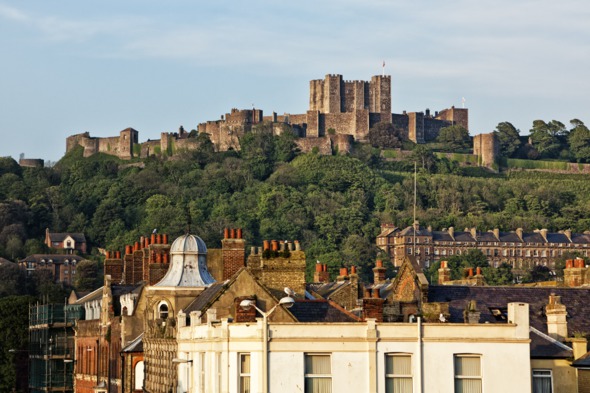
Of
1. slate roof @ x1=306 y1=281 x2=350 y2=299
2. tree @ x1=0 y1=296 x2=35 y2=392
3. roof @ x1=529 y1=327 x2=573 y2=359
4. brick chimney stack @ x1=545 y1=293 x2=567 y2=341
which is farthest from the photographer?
tree @ x1=0 y1=296 x2=35 y2=392

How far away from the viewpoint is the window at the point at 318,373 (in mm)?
29297

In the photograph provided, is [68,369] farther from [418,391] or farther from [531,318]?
[418,391]

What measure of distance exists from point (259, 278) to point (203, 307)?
2822 mm

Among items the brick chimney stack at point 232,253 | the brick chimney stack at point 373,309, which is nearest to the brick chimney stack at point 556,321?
the brick chimney stack at point 373,309

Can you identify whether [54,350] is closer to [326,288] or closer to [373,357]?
[326,288]

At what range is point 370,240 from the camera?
197 meters

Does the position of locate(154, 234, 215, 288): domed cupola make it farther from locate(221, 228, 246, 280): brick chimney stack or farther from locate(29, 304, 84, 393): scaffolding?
locate(29, 304, 84, 393): scaffolding

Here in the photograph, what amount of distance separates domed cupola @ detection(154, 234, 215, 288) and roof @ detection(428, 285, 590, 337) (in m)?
6.03

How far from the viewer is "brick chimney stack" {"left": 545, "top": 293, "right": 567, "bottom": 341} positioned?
36138 mm

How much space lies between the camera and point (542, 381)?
1280 inches

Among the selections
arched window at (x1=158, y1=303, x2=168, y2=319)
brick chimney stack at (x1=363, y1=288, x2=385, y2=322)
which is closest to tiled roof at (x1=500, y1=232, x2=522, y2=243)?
arched window at (x1=158, y1=303, x2=168, y2=319)

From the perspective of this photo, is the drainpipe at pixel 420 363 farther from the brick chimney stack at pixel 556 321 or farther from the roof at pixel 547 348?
the brick chimney stack at pixel 556 321

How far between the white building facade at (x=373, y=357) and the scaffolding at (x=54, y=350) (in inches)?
1162

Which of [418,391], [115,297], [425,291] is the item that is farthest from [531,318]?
[115,297]
